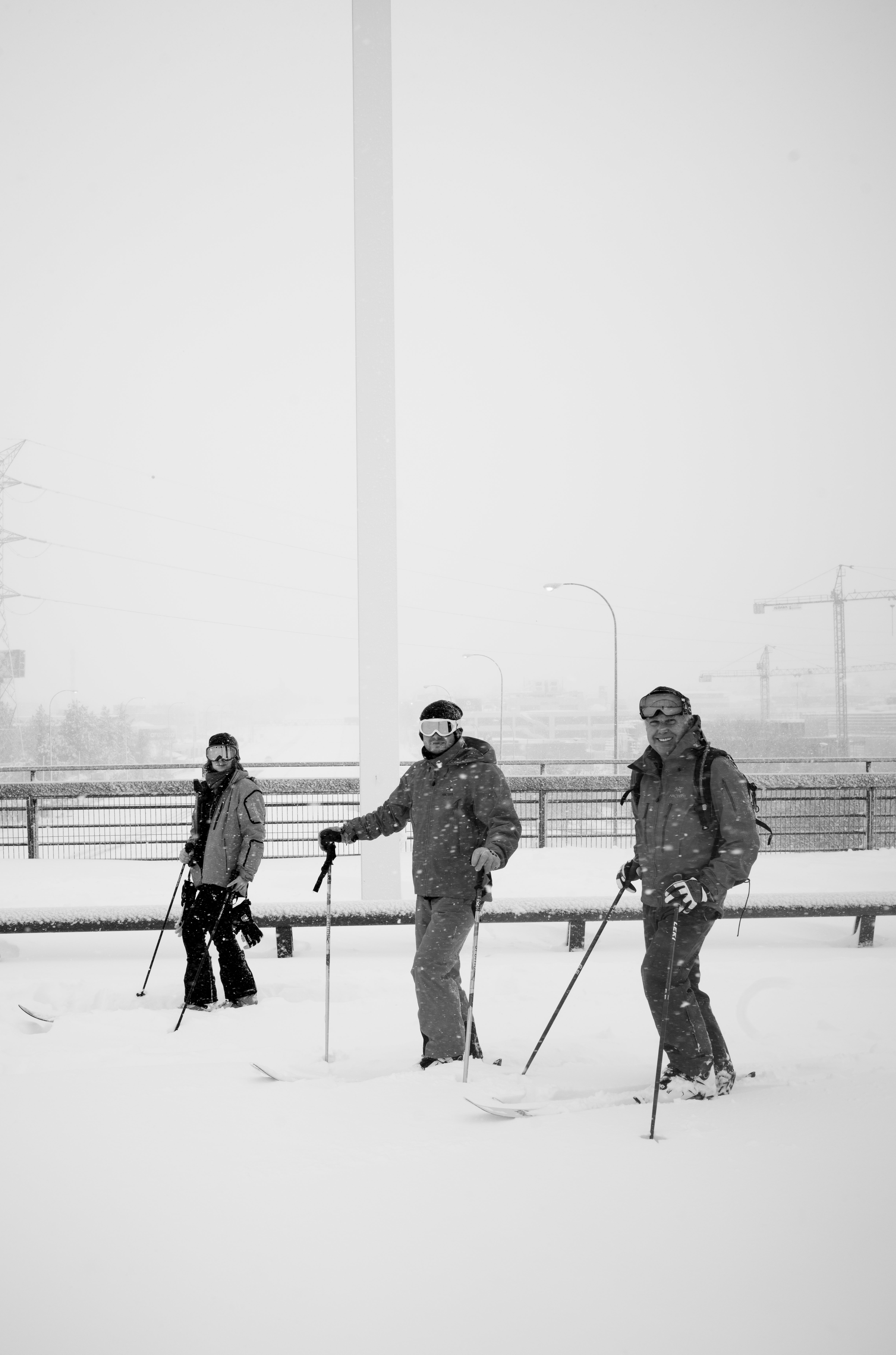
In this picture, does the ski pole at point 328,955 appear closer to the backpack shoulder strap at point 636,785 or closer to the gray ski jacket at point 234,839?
the gray ski jacket at point 234,839

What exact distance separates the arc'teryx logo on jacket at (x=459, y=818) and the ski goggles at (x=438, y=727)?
77 mm

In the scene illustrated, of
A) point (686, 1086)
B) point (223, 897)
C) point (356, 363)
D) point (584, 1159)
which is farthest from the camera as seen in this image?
point (356, 363)

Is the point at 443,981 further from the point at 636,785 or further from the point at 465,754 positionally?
the point at 636,785

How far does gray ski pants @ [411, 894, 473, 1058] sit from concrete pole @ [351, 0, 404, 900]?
287 centimetres

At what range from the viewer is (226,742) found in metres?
5.04

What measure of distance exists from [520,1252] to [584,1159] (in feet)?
1.79

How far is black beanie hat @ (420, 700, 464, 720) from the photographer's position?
3.91 meters

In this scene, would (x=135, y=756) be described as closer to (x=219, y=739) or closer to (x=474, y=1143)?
(x=219, y=739)

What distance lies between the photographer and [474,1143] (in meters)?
2.85

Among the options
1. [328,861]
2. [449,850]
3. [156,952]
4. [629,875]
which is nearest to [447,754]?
[449,850]

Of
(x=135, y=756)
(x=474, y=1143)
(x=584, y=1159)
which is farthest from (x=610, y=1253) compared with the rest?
(x=135, y=756)

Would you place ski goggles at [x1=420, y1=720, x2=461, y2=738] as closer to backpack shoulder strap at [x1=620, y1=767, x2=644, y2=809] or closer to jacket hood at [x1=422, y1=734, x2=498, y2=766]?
jacket hood at [x1=422, y1=734, x2=498, y2=766]

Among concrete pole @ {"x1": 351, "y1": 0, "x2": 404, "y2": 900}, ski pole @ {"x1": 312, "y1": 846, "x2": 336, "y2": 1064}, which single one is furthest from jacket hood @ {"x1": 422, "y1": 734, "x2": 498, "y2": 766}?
concrete pole @ {"x1": 351, "y1": 0, "x2": 404, "y2": 900}

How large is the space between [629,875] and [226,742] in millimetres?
2430
